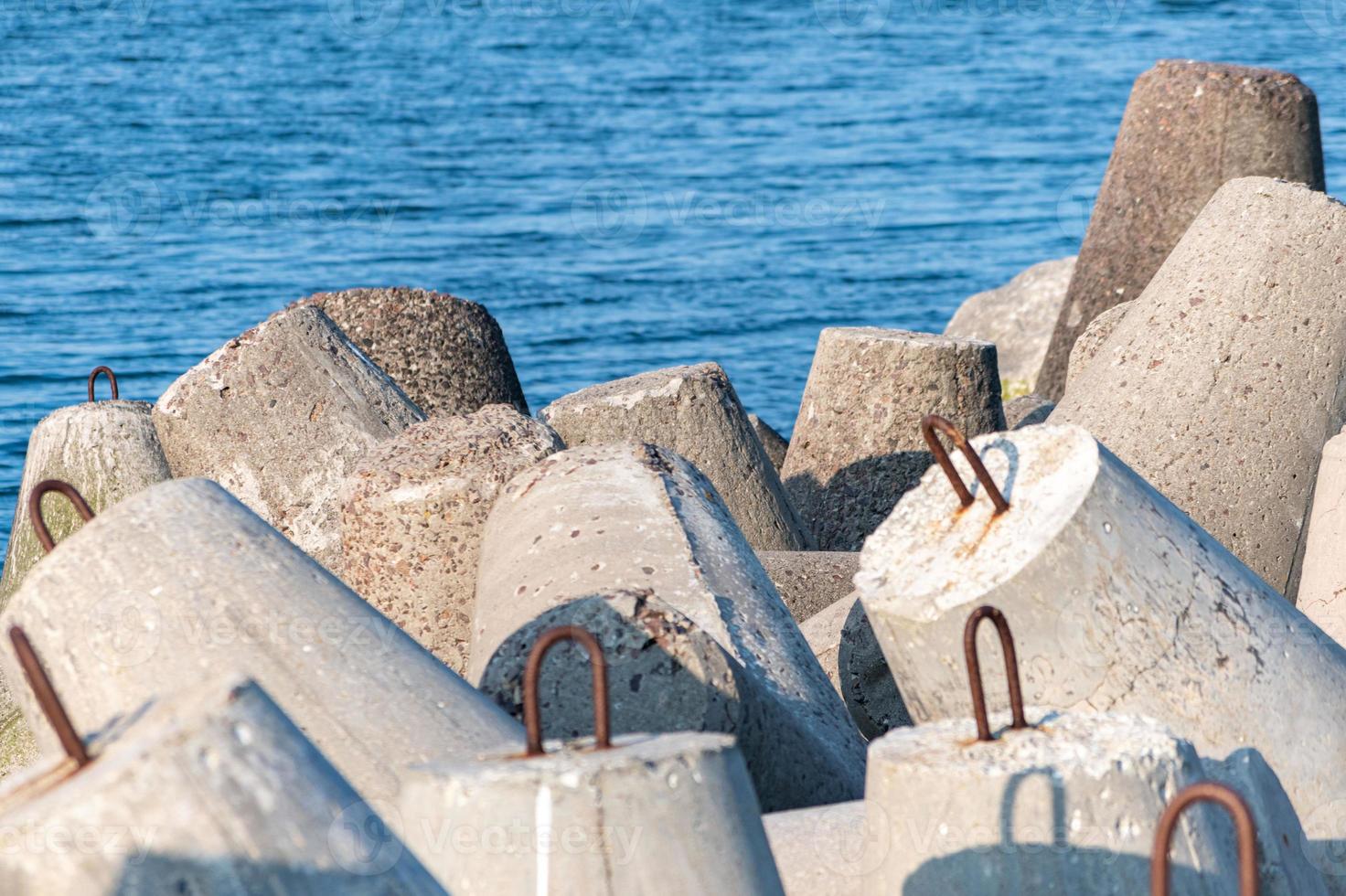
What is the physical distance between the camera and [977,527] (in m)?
3.31

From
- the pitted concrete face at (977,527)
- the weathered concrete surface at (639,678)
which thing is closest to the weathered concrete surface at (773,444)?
the weathered concrete surface at (639,678)

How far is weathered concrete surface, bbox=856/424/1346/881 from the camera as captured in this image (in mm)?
3229

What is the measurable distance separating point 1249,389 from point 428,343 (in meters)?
3.21

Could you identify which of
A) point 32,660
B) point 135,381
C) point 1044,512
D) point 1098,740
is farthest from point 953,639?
point 135,381

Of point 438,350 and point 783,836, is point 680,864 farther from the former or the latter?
point 438,350

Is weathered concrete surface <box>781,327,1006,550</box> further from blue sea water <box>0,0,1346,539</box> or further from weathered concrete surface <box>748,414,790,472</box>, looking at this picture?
blue sea water <box>0,0,1346,539</box>

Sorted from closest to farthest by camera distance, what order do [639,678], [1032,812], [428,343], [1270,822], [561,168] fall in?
[1032,812] < [1270,822] < [639,678] < [428,343] < [561,168]

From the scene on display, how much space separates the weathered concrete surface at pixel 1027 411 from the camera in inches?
316

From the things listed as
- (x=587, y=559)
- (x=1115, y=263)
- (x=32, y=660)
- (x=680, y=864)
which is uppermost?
(x=32, y=660)

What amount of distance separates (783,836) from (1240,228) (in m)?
2.92

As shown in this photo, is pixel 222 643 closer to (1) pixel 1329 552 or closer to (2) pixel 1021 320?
(1) pixel 1329 552

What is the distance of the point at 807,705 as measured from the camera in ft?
14.0

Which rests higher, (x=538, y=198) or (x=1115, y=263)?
(x=1115, y=263)

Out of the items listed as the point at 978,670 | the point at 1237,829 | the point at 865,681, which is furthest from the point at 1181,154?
the point at 1237,829
